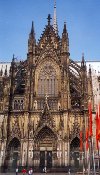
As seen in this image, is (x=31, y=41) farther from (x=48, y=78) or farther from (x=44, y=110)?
(x=44, y=110)

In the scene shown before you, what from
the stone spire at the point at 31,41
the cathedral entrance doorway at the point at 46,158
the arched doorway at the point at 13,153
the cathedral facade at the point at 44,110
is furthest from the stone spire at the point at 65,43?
the cathedral entrance doorway at the point at 46,158

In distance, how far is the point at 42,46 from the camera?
1900 inches

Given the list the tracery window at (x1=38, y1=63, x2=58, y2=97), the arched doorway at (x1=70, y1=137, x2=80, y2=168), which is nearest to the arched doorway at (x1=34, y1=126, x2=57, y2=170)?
the arched doorway at (x1=70, y1=137, x2=80, y2=168)

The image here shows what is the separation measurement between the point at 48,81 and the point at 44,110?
513cm

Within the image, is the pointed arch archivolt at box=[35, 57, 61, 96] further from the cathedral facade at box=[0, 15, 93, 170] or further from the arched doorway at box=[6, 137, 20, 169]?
the arched doorway at box=[6, 137, 20, 169]

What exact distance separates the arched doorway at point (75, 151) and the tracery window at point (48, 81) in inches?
294

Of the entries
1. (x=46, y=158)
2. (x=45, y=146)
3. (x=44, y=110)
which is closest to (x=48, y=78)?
(x=44, y=110)

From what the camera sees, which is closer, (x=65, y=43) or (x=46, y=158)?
(x=46, y=158)

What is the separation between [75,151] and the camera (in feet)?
138

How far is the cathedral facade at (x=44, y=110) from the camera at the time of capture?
41500 mm

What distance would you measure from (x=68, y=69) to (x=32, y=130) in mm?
10499

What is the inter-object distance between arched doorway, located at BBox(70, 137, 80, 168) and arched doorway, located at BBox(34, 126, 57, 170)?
2.36 metres

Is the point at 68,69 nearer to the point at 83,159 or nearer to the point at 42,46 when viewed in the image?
the point at 42,46

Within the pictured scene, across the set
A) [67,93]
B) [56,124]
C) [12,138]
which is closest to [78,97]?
[67,93]
